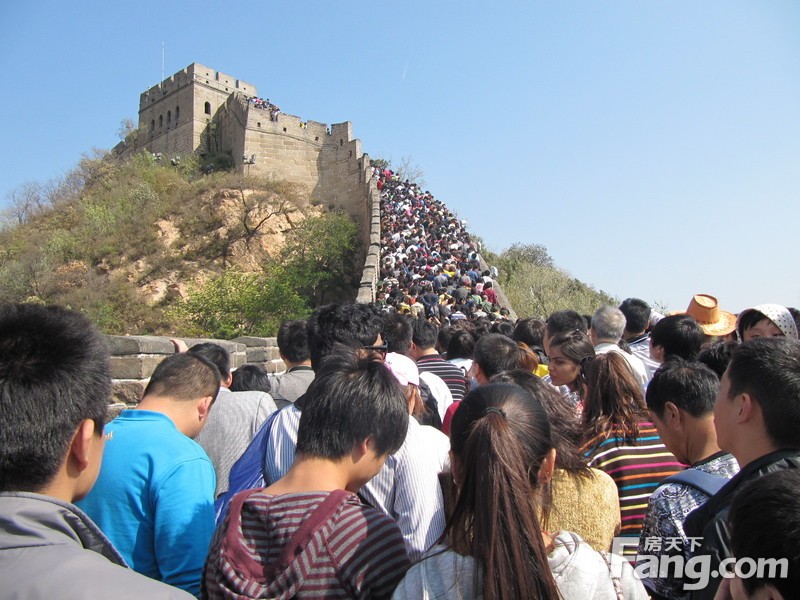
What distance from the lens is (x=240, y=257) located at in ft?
81.0

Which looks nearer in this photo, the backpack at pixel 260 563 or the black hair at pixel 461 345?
the backpack at pixel 260 563

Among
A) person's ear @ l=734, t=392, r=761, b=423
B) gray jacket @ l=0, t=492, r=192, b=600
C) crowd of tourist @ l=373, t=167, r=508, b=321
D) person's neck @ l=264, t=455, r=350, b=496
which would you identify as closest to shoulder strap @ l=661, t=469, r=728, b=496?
person's ear @ l=734, t=392, r=761, b=423

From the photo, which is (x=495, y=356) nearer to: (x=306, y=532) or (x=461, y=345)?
(x=461, y=345)

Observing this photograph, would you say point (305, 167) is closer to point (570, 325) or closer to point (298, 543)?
point (570, 325)

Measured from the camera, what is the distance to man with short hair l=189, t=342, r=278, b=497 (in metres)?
3.29

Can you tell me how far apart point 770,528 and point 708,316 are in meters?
4.56

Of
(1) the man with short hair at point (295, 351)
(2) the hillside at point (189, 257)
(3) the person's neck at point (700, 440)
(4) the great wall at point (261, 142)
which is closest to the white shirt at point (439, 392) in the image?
(1) the man with short hair at point (295, 351)

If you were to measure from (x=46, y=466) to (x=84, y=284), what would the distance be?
25054mm

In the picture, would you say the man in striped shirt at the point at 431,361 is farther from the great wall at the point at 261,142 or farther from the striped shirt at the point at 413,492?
the great wall at the point at 261,142

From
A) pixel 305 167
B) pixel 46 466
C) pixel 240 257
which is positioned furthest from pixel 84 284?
pixel 46 466

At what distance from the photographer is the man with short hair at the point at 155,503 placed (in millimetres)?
2154

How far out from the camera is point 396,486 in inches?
91.3

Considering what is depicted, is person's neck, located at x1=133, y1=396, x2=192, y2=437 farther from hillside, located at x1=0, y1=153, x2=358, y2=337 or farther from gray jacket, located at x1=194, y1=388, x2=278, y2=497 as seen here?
hillside, located at x1=0, y1=153, x2=358, y2=337

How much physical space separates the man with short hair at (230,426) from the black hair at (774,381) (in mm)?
2470
